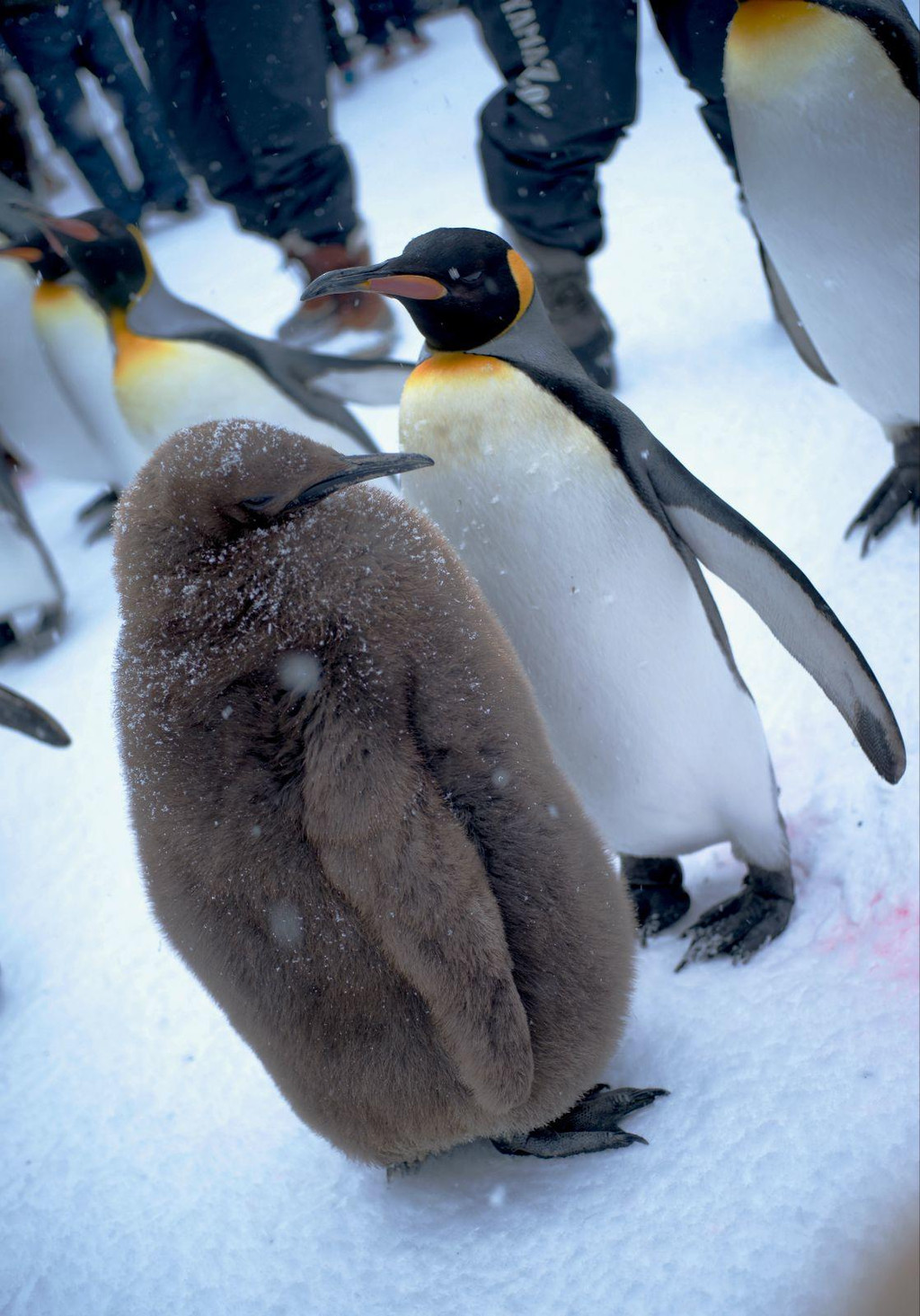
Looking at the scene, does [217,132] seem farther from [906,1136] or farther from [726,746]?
[906,1136]

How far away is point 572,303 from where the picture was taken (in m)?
1.87

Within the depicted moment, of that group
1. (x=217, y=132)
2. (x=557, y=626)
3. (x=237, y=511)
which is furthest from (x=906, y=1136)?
(x=217, y=132)

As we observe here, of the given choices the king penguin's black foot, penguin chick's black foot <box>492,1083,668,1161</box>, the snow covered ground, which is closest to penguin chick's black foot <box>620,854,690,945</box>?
the snow covered ground

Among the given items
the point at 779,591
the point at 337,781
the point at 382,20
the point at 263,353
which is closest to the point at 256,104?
the point at 263,353

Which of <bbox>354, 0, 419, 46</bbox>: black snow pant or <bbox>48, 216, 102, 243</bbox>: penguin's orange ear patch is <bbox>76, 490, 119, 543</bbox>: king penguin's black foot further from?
<bbox>354, 0, 419, 46</bbox>: black snow pant

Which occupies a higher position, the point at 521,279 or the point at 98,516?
the point at 521,279

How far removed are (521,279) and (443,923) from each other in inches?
22.8

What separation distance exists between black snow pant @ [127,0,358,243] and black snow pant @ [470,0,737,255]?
0.22m

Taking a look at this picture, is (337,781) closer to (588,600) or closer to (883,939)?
(588,600)

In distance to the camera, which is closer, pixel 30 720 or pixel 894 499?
pixel 30 720

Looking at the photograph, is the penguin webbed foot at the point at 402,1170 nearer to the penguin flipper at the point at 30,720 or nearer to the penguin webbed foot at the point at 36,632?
the penguin flipper at the point at 30,720

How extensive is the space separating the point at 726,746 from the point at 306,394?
86 cm

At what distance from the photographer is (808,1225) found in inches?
26.7

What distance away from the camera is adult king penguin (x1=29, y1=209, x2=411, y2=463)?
1564mm
